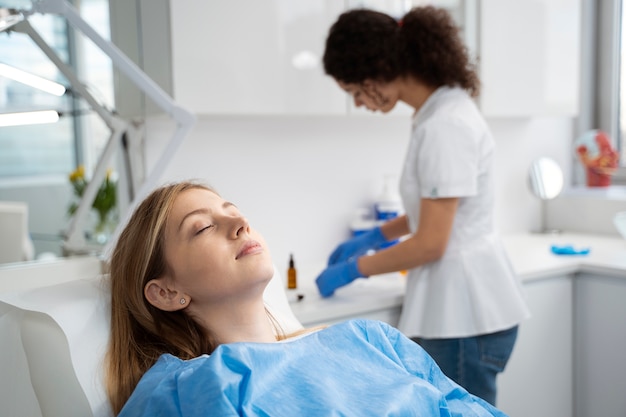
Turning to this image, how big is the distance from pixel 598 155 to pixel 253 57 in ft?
5.48

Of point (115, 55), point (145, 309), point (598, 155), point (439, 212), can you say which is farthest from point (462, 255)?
point (598, 155)

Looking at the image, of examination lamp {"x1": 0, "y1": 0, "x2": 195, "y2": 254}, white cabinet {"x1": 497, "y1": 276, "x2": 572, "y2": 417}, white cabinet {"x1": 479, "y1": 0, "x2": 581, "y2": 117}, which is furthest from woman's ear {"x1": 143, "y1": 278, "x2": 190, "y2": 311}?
white cabinet {"x1": 479, "y1": 0, "x2": 581, "y2": 117}

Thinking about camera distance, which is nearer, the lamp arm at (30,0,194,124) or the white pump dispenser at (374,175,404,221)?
the lamp arm at (30,0,194,124)

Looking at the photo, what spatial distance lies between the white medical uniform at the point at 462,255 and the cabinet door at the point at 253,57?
1.16 ft

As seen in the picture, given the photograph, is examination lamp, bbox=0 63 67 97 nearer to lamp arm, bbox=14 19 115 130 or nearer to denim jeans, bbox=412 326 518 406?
lamp arm, bbox=14 19 115 130

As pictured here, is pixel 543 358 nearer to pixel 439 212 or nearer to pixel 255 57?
pixel 439 212

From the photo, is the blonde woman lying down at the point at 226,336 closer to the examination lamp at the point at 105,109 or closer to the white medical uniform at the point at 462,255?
the examination lamp at the point at 105,109

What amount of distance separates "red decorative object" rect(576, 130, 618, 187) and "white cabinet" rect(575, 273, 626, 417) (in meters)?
0.78

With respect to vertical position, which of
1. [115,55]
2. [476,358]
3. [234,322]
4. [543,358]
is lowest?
[543,358]

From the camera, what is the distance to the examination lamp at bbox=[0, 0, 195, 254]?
4.60ft

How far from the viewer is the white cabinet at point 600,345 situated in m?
2.19

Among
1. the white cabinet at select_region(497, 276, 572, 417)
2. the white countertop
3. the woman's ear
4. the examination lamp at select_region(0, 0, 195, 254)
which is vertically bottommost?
the white cabinet at select_region(497, 276, 572, 417)

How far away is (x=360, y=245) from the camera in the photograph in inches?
81.7

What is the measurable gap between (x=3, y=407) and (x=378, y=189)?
1595 millimetres
